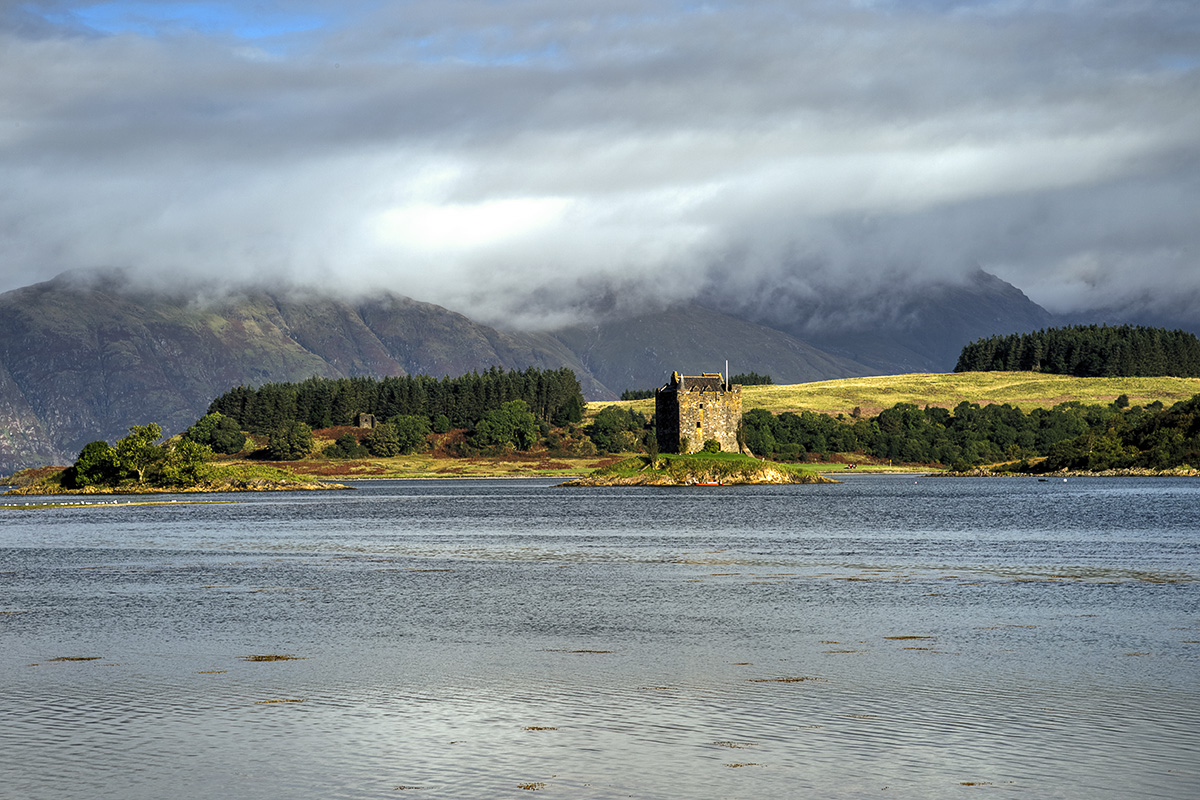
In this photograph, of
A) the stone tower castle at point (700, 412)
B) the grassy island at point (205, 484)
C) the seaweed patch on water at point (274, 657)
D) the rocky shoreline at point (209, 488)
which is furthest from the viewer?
the grassy island at point (205, 484)

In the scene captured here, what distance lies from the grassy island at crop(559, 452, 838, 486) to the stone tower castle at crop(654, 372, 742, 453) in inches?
105

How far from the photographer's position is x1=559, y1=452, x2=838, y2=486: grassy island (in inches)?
6895

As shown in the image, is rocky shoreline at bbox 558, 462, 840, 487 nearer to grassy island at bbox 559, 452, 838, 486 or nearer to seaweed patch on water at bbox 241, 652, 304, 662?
grassy island at bbox 559, 452, 838, 486

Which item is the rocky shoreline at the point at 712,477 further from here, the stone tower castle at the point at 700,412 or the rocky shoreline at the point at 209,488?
the rocky shoreline at the point at 209,488

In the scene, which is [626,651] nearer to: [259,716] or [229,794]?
[259,716]

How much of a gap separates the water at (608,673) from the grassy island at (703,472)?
108819mm

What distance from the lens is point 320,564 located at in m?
59.7

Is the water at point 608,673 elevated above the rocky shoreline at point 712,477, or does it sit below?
above

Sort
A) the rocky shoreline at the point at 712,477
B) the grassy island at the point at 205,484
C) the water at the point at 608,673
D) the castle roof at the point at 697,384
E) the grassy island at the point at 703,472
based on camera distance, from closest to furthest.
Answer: the water at the point at 608,673 → the grassy island at the point at 703,472 → the rocky shoreline at the point at 712,477 → the castle roof at the point at 697,384 → the grassy island at the point at 205,484

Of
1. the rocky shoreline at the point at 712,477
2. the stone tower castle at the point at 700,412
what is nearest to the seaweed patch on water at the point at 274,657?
the rocky shoreline at the point at 712,477

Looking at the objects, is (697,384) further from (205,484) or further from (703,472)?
(205,484)

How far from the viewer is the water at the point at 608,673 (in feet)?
61.4

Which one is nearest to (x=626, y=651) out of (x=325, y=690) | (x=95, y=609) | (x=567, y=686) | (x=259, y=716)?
(x=567, y=686)

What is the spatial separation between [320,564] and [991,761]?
45.3m
